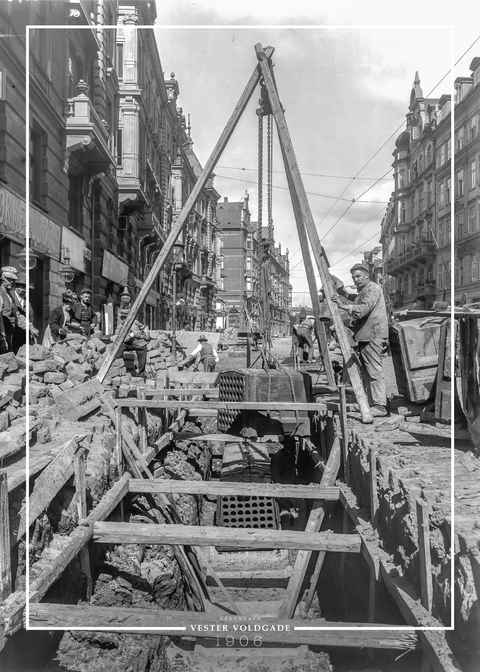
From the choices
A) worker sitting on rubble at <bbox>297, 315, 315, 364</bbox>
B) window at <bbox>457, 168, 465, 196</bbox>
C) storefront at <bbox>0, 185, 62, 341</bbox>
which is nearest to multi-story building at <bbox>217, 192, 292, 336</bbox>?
worker sitting on rubble at <bbox>297, 315, 315, 364</bbox>

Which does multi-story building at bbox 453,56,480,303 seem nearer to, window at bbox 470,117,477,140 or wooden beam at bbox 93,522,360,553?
window at bbox 470,117,477,140

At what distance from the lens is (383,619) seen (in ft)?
12.0

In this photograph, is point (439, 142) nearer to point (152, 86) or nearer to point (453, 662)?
point (453, 662)

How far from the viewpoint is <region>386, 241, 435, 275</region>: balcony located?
5211 millimetres

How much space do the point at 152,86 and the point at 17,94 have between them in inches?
643

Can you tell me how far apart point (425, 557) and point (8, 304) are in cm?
633

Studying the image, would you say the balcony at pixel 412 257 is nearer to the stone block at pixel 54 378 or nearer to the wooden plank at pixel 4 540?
the wooden plank at pixel 4 540

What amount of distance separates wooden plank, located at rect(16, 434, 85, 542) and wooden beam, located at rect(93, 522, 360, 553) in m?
0.57

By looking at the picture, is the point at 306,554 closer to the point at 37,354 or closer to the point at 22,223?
the point at 37,354

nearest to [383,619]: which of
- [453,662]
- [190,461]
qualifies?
[453,662]

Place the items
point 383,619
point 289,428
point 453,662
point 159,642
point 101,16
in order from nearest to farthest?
point 453,662, point 383,619, point 159,642, point 289,428, point 101,16

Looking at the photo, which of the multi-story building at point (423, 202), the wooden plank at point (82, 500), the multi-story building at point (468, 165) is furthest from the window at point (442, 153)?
the wooden plank at point (82, 500)

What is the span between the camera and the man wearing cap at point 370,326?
6.32 m

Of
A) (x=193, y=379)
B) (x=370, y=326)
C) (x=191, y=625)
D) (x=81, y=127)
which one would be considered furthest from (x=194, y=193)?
(x=81, y=127)
